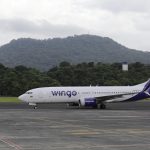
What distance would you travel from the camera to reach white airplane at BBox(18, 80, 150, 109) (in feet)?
211

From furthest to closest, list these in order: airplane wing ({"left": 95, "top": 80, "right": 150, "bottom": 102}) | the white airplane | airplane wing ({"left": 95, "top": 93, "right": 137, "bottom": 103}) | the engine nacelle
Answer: airplane wing ({"left": 95, "top": 80, "right": 150, "bottom": 102}) → airplane wing ({"left": 95, "top": 93, "right": 137, "bottom": 103}) → the engine nacelle → the white airplane

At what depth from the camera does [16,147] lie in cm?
2161

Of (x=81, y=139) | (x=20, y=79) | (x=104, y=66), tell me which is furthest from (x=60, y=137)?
(x=104, y=66)

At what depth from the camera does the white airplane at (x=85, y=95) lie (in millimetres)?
64250

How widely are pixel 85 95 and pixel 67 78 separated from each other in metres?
63.4

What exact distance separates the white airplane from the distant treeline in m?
47.0

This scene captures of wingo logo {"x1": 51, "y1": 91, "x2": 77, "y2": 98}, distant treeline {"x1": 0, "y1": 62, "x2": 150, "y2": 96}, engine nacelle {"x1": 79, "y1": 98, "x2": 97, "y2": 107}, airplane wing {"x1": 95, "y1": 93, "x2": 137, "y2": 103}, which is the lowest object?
engine nacelle {"x1": 79, "y1": 98, "x2": 97, "y2": 107}

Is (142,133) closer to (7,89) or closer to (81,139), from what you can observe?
(81,139)

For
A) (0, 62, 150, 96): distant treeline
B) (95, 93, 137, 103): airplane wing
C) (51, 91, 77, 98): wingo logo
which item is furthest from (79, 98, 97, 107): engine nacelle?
(0, 62, 150, 96): distant treeline

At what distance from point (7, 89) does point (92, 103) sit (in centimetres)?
5322

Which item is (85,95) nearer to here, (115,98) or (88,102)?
(88,102)

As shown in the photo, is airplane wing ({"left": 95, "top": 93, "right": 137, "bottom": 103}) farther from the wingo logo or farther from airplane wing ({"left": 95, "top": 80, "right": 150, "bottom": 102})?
the wingo logo

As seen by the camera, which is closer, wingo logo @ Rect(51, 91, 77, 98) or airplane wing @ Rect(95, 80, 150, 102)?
wingo logo @ Rect(51, 91, 77, 98)

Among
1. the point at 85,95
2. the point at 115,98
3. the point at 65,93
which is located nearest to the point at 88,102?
the point at 85,95
